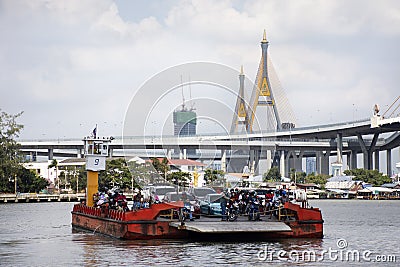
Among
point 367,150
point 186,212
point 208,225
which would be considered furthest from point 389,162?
point 208,225

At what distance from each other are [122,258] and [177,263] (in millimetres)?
2663

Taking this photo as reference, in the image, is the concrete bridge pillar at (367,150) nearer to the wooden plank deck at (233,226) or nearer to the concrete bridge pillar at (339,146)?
the concrete bridge pillar at (339,146)

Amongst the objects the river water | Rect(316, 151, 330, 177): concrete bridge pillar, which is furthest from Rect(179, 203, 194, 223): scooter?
Rect(316, 151, 330, 177): concrete bridge pillar

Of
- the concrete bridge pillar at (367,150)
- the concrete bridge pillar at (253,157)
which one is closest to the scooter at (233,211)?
the concrete bridge pillar at (253,157)

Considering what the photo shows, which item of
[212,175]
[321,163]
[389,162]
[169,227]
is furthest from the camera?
[321,163]

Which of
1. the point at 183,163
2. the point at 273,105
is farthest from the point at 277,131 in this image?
the point at 183,163

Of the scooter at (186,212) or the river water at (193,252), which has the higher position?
the scooter at (186,212)

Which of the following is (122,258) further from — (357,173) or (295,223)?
(357,173)

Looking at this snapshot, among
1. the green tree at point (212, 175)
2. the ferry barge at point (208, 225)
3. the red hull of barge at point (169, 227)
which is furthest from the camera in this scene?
the green tree at point (212, 175)

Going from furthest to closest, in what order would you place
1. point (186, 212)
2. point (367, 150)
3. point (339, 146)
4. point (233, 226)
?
point (367, 150)
point (339, 146)
point (186, 212)
point (233, 226)

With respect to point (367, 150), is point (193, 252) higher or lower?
lower

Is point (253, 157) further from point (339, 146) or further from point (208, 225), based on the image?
point (339, 146)

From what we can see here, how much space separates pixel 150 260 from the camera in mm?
30609

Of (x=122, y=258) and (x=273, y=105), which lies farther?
(x=273, y=105)
